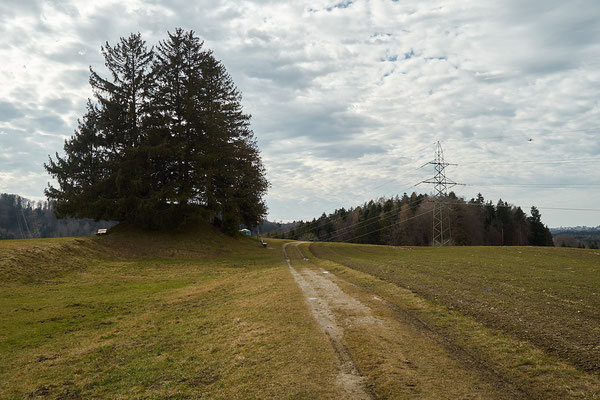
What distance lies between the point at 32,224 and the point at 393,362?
174 meters

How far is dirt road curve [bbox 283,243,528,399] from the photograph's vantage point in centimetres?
529

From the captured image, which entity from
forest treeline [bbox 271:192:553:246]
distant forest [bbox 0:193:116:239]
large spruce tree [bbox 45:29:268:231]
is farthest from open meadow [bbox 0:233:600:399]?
distant forest [bbox 0:193:116:239]

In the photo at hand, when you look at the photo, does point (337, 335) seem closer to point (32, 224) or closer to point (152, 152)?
point (152, 152)

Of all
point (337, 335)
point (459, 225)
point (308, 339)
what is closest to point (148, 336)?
point (308, 339)

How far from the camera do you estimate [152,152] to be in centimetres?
3394

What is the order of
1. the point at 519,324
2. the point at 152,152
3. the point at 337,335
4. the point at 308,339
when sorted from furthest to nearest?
1. the point at 152,152
2. the point at 519,324
3. the point at 337,335
4. the point at 308,339

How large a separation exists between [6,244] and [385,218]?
89.9 metres

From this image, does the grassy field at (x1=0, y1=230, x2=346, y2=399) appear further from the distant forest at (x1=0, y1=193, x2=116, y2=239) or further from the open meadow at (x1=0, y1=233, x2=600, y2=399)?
the distant forest at (x1=0, y1=193, x2=116, y2=239)

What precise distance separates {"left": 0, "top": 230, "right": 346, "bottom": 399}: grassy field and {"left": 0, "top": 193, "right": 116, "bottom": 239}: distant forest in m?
125

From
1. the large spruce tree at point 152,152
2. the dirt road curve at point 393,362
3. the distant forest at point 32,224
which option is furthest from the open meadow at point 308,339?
the distant forest at point 32,224

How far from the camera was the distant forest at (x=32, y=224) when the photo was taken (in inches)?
5108

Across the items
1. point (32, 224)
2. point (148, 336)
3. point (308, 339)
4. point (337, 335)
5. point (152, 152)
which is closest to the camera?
point (308, 339)

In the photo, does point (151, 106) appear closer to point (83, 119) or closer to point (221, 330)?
point (83, 119)

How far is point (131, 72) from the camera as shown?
37.3 meters
